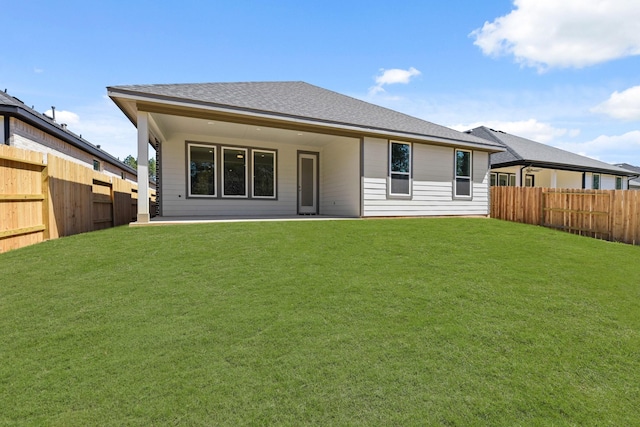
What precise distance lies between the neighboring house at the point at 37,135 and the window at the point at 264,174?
637 centimetres

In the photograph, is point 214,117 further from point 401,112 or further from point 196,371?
point 401,112

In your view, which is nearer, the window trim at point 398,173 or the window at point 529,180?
the window trim at point 398,173

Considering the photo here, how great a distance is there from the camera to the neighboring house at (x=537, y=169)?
1723 cm

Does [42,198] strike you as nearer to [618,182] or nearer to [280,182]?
[280,182]

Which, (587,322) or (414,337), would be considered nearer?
(414,337)

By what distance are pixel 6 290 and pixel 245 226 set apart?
4.33 m

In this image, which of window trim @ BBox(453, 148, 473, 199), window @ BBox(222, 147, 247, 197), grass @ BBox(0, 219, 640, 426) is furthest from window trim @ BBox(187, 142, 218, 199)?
window trim @ BBox(453, 148, 473, 199)

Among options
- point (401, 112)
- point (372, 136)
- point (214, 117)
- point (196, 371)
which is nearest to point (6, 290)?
point (196, 371)

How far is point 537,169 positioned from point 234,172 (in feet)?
57.3

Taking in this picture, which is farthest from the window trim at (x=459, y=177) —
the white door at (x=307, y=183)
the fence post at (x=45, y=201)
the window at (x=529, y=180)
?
the fence post at (x=45, y=201)

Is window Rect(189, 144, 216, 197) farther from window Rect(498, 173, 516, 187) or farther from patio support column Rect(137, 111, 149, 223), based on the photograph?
window Rect(498, 173, 516, 187)

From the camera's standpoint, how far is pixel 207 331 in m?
2.98

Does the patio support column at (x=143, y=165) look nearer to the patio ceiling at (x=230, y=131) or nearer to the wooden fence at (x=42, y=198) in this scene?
the patio ceiling at (x=230, y=131)

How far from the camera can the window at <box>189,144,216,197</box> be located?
1063 centimetres
